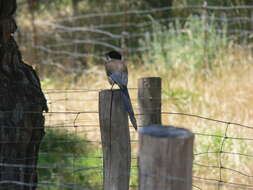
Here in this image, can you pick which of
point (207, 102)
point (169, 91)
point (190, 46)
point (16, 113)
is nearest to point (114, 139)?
point (16, 113)

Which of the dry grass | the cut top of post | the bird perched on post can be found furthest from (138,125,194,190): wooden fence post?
the dry grass

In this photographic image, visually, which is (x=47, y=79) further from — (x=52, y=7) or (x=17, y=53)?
(x=52, y=7)

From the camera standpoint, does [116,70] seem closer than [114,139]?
No

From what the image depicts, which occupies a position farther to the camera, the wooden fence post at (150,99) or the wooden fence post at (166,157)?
the wooden fence post at (150,99)

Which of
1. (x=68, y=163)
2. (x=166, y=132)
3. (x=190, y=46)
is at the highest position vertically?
(x=190, y=46)

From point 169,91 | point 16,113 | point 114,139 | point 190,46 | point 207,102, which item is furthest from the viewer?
point 190,46

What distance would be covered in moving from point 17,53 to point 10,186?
0.99 m

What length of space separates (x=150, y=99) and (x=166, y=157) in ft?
5.33

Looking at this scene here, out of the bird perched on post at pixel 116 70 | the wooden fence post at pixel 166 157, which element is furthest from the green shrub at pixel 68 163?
the wooden fence post at pixel 166 157

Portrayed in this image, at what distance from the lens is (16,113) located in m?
3.60

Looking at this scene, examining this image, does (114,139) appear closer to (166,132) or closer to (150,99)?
(150,99)

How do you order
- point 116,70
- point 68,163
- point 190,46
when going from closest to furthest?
point 116,70 → point 68,163 → point 190,46

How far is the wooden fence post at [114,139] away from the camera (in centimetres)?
314

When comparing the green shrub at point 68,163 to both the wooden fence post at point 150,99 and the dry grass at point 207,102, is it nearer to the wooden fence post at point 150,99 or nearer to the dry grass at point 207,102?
the dry grass at point 207,102
